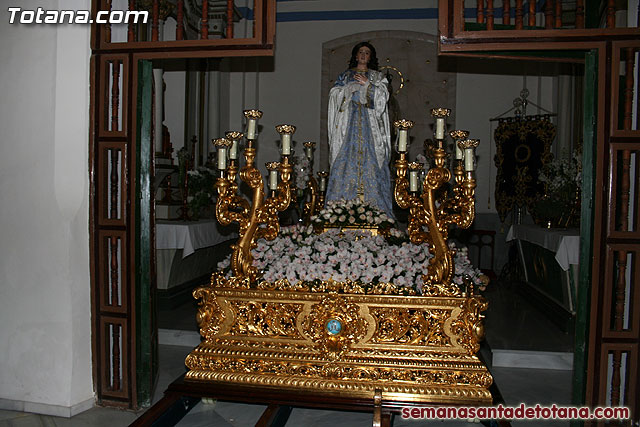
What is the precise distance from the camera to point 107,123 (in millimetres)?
3943

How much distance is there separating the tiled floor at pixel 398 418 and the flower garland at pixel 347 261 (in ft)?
3.42

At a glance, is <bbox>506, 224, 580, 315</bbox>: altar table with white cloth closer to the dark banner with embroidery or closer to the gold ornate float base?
the dark banner with embroidery

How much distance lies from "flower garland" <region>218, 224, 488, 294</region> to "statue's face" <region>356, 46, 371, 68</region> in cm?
216

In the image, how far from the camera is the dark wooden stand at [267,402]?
3.12 meters

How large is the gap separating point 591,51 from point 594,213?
1.07m

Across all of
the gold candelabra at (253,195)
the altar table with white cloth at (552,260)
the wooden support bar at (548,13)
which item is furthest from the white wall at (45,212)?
the altar table with white cloth at (552,260)

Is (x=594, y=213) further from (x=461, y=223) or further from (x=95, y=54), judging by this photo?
(x=95, y=54)

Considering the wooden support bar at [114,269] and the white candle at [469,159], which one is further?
the wooden support bar at [114,269]

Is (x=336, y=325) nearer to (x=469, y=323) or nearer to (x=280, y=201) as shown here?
(x=469, y=323)

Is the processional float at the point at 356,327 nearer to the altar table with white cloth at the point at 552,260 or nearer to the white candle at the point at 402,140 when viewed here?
the white candle at the point at 402,140

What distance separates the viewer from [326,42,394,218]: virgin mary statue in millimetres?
5344

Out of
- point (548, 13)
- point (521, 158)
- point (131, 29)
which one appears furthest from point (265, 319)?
point (521, 158)

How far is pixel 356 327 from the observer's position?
11.4 ft

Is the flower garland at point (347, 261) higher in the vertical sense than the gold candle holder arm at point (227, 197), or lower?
lower
